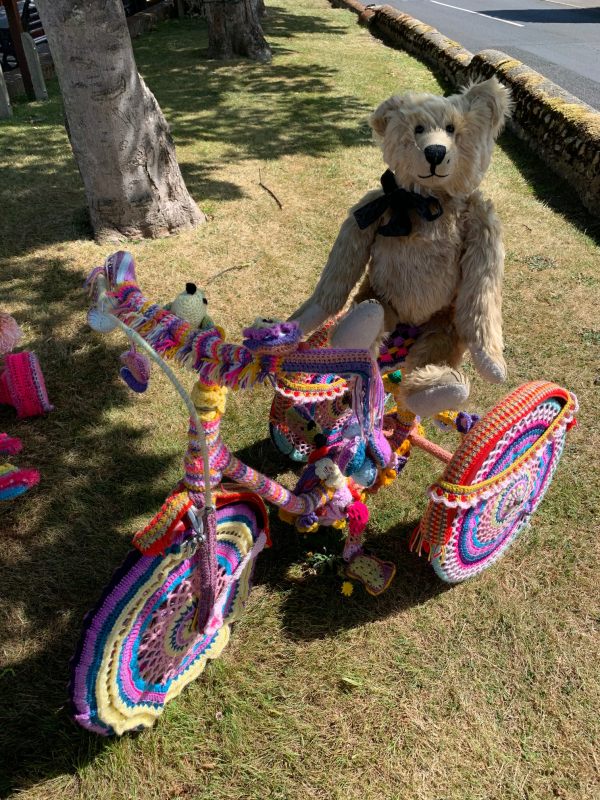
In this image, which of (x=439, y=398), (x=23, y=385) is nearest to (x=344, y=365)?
(x=439, y=398)

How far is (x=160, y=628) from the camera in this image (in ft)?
6.31

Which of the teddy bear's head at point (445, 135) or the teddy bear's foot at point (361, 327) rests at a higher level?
the teddy bear's head at point (445, 135)

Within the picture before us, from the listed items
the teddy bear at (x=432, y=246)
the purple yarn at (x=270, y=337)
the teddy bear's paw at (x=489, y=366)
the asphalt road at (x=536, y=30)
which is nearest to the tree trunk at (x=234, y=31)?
the asphalt road at (x=536, y=30)

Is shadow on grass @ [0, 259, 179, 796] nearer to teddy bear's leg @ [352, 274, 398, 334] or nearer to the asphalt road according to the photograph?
teddy bear's leg @ [352, 274, 398, 334]

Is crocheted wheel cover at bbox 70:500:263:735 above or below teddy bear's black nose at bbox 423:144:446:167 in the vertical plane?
below

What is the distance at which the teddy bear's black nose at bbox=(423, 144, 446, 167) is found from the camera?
2.06 metres

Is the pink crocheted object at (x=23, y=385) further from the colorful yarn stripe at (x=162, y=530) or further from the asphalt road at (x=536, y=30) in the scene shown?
the asphalt road at (x=536, y=30)

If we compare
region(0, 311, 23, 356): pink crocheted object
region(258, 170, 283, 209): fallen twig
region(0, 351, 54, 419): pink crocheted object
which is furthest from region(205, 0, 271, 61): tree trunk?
region(0, 311, 23, 356): pink crocheted object

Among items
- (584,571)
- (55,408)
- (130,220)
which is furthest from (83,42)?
(584,571)

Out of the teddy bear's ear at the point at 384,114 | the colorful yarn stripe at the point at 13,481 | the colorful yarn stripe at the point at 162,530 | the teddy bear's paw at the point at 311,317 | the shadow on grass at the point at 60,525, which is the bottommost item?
the shadow on grass at the point at 60,525

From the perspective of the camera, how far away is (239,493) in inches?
81.9

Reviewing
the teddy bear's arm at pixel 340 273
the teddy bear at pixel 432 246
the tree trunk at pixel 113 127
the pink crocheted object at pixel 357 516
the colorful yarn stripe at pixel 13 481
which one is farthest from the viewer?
the tree trunk at pixel 113 127

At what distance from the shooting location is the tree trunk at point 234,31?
964 cm

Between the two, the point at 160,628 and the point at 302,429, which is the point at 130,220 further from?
the point at 160,628
